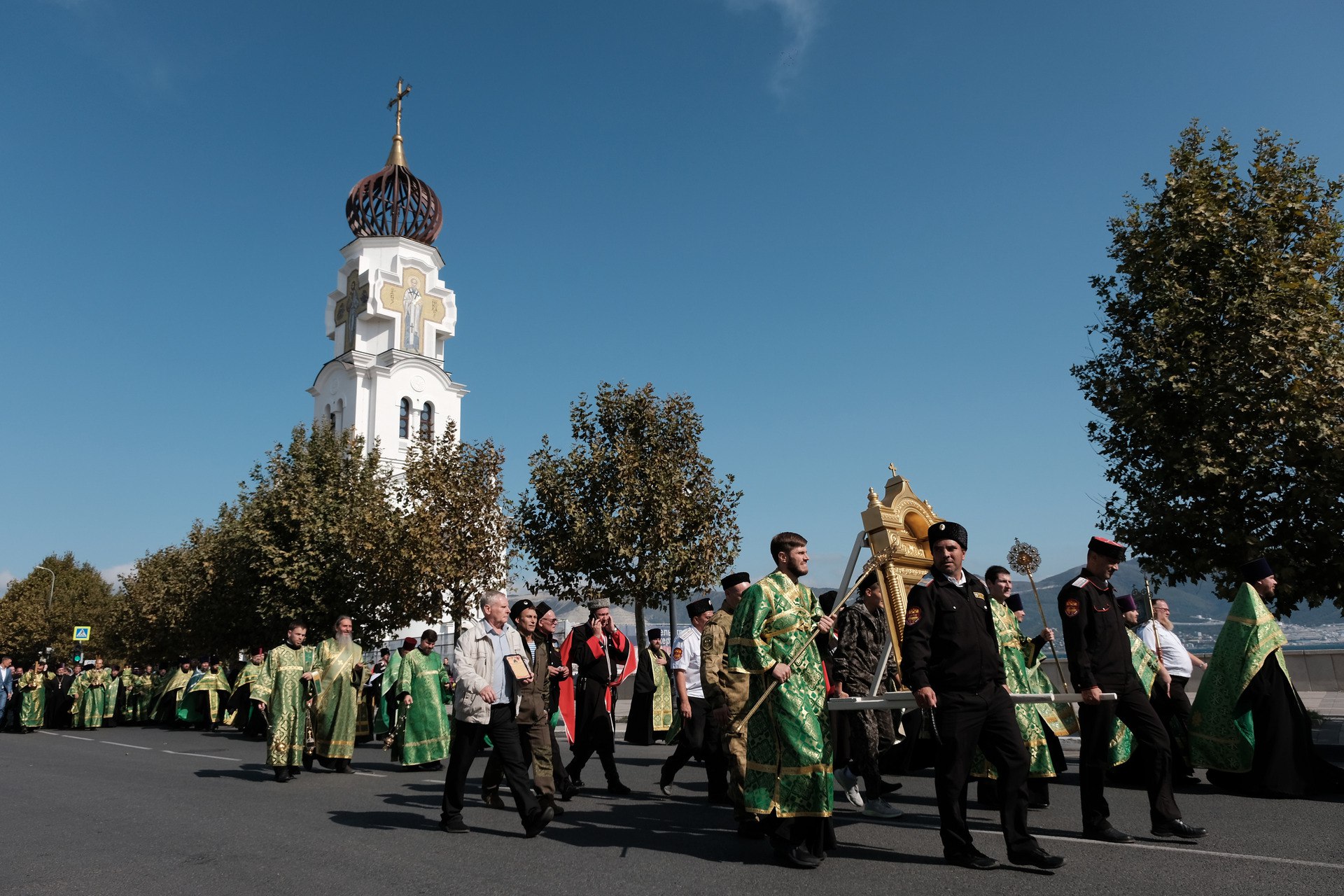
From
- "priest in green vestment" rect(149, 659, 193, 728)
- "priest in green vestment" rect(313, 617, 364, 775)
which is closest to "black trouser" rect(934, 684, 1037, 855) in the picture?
"priest in green vestment" rect(313, 617, 364, 775)

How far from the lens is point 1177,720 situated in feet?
30.2

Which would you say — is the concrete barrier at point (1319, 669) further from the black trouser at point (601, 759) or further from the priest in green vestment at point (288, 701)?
the priest in green vestment at point (288, 701)

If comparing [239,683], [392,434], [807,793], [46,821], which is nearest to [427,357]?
[392,434]

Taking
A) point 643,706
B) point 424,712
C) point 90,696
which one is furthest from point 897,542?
point 90,696

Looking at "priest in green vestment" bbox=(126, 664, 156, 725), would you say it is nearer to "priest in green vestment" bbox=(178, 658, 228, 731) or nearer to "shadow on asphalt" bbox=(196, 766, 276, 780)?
"priest in green vestment" bbox=(178, 658, 228, 731)

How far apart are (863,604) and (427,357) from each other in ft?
148

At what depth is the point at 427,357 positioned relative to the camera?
5147 cm

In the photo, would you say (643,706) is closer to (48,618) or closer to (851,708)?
(851,708)

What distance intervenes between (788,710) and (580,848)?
1909mm

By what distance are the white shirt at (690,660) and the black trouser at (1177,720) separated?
429 cm

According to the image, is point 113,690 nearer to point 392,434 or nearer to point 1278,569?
point 392,434

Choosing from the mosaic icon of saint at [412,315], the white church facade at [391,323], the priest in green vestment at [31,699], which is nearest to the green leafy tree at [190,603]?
the priest in green vestment at [31,699]

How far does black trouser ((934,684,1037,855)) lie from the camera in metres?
5.79

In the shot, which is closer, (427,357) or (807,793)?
(807,793)
